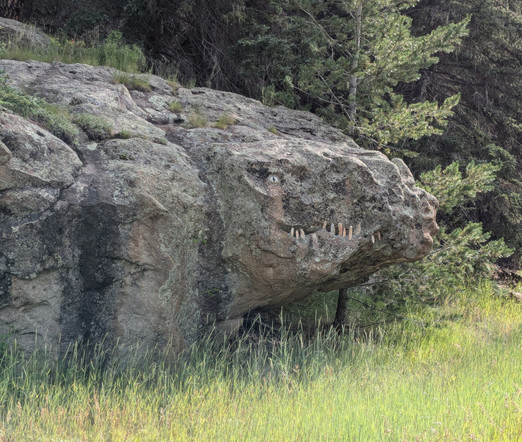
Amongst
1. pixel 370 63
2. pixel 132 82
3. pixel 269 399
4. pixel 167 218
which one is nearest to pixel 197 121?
pixel 132 82

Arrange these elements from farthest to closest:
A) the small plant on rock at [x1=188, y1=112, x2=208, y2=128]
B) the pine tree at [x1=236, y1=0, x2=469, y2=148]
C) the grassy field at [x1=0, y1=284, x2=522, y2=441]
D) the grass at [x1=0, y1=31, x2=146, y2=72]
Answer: the pine tree at [x1=236, y1=0, x2=469, y2=148], the grass at [x1=0, y1=31, x2=146, y2=72], the small plant on rock at [x1=188, y1=112, x2=208, y2=128], the grassy field at [x1=0, y1=284, x2=522, y2=441]

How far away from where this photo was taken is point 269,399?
15.5 feet

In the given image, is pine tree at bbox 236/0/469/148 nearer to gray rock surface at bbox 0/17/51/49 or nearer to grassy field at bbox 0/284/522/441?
gray rock surface at bbox 0/17/51/49

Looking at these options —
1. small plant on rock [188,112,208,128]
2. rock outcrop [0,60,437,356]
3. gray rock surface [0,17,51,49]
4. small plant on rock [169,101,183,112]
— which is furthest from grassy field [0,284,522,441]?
gray rock surface [0,17,51,49]

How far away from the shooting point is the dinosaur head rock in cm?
558

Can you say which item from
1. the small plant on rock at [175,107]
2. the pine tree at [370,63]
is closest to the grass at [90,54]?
the small plant on rock at [175,107]

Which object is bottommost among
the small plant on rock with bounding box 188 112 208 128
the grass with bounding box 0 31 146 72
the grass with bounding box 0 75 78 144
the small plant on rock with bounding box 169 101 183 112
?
the grass with bounding box 0 75 78 144

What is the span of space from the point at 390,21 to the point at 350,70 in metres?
0.88

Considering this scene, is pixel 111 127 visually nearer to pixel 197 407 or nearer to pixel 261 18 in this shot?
pixel 197 407

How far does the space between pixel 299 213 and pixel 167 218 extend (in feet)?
4.29

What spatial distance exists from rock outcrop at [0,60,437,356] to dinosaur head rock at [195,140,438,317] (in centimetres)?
1

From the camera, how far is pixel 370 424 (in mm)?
4199

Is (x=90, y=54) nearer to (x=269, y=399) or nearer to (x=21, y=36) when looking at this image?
(x=21, y=36)

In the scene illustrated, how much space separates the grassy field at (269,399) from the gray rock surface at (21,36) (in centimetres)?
471
